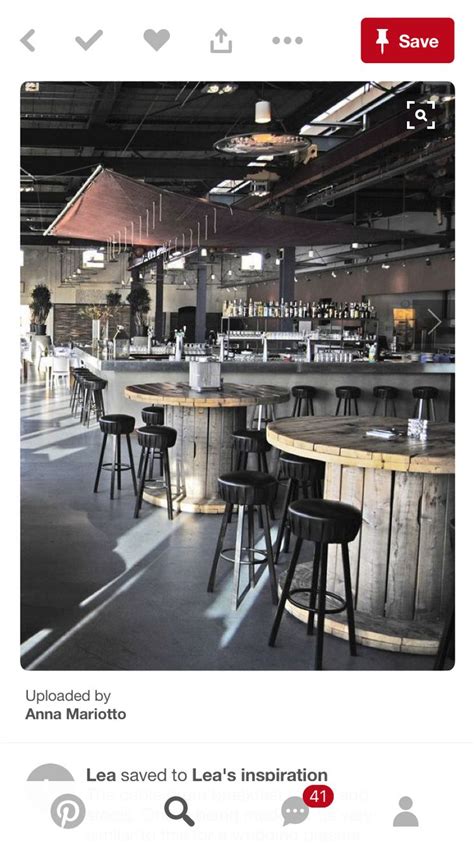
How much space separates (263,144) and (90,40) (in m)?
4.66

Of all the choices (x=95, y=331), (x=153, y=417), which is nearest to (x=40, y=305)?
(x=95, y=331)

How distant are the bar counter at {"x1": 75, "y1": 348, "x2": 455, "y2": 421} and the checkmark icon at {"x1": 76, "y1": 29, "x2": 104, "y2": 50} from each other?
20.0 ft

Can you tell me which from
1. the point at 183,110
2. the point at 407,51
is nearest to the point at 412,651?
the point at 407,51

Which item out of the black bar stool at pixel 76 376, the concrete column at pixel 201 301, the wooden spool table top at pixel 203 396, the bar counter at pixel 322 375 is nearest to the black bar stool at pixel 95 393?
the bar counter at pixel 322 375

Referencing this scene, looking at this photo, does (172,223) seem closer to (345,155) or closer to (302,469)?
(345,155)

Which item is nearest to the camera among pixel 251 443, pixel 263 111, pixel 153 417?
pixel 251 443

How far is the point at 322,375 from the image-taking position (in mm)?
7695

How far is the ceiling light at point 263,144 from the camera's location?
5.59 m
